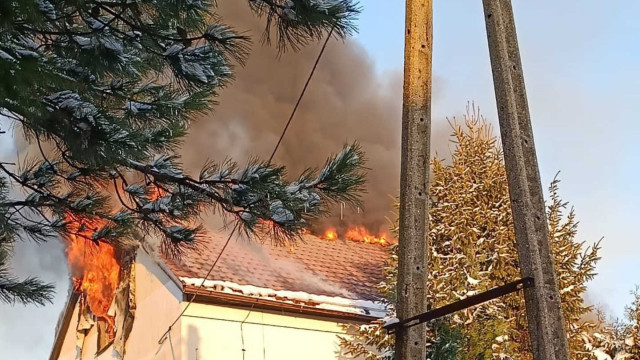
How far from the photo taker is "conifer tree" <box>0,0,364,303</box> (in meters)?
3.68

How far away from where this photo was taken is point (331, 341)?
1262cm

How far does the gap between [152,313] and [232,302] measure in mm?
1751

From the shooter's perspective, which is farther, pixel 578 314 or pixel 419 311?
pixel 578 314

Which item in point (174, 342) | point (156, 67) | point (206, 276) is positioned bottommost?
point (156, 67)

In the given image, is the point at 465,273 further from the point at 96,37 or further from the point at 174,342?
the point at 96,37

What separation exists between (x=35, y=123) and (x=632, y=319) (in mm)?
9498

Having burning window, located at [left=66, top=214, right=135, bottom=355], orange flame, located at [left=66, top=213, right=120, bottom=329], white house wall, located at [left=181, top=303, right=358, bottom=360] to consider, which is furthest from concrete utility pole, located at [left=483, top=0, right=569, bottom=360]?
orange flame, located at [left=66, top=213, right=120, bottom=329]

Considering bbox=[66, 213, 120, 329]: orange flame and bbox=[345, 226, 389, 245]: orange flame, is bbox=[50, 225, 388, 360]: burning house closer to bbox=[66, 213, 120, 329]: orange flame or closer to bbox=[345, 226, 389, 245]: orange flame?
bbox=[66, 213, 120, 329]: orange flame

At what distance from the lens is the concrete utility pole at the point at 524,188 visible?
4.27 metres

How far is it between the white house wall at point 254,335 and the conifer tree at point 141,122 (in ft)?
23.1

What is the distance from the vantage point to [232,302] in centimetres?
1192

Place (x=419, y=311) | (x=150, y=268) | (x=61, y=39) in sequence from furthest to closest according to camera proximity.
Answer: (x=150, y=268)
(x=419, y=311)
(x=61, y=39)

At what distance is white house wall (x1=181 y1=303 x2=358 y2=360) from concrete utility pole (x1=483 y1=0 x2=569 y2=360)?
786cm

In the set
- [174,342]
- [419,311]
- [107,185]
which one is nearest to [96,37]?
[107,185]
